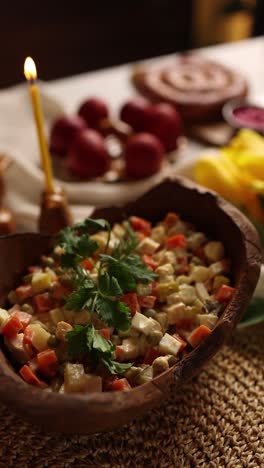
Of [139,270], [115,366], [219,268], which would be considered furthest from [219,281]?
[115,366]

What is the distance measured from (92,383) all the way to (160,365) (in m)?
0.09

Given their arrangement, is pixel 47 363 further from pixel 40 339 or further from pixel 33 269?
pixel 33 269

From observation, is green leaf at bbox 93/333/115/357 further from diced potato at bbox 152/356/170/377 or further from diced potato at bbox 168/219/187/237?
diced potato at bbox 168/219/187/237

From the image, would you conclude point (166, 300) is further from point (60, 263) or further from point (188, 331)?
point (60, 263)

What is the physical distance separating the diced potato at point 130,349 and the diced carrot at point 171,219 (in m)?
→ 0.28

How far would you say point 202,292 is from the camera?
0.88 m

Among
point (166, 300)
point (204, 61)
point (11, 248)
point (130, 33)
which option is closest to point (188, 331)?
point (166, 300)

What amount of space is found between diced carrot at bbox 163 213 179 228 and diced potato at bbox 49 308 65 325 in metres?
0.28

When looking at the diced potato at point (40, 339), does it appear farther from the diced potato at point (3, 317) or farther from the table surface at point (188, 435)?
the table surface at point (188, 435)

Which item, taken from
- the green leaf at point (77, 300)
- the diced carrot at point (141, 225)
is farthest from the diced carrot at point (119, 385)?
the diced carrot at point (141, 225)

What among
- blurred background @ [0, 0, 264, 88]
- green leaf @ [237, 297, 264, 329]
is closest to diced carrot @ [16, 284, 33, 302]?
green leaf @ [237, 297, 264, 329]

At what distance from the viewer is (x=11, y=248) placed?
0.92m

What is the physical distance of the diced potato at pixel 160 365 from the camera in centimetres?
75

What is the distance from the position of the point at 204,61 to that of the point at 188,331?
4.62 feet
